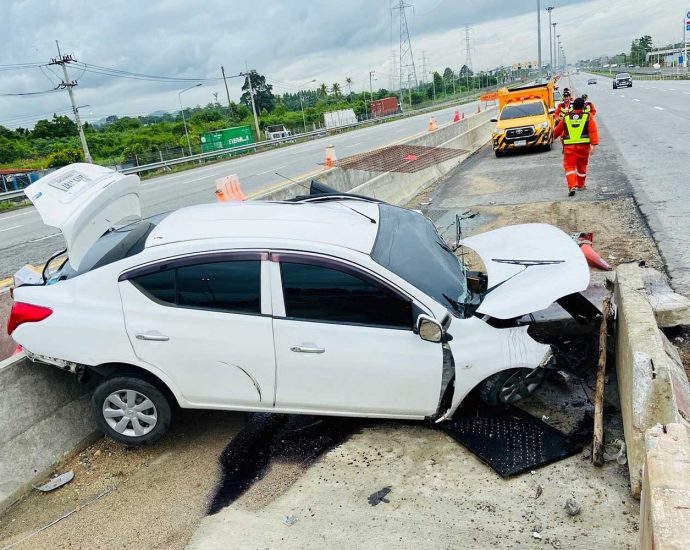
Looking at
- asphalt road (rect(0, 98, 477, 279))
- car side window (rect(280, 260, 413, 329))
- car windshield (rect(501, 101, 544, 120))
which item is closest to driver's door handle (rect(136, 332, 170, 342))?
car side window (rect(280, 260, 413, 329))

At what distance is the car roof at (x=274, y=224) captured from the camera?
395 cm

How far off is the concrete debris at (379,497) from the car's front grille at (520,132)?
16.7m

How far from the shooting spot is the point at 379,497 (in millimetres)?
3564

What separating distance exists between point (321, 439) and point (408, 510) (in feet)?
3.27

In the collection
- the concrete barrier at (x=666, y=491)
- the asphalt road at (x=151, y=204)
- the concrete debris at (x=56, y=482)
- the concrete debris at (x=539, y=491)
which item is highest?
the concrete barrier at (x=666, y=491)

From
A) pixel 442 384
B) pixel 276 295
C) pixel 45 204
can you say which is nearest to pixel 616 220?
pixel 442 384

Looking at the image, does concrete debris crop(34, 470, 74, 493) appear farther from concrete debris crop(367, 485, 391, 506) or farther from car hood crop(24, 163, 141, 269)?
concrete debris crop(367, 485, 391, 506)

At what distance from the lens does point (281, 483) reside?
380 cm

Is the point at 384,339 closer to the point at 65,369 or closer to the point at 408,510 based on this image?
the point at 408,510

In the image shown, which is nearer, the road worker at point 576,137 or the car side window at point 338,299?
the car side window at point 338,299

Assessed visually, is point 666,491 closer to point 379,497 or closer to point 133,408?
point 379,497

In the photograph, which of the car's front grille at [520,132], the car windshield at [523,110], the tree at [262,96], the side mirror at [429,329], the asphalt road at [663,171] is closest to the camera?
the side mirror at [429,329]

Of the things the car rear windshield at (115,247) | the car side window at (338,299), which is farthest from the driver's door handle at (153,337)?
the car side window at (338,299)

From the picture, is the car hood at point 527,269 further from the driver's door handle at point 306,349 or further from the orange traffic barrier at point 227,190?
the orange traffic barrier at point 227,190
